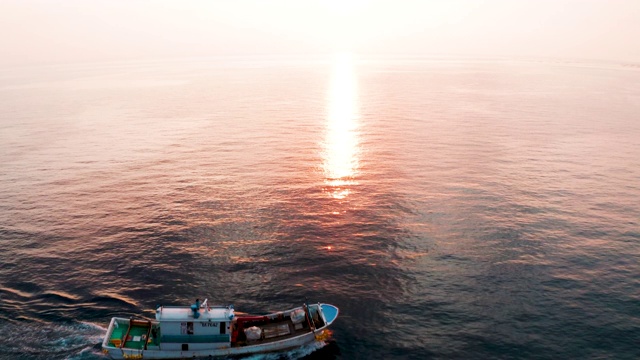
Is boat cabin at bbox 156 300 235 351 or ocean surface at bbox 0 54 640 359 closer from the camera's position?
boat cabin at bbox 156 300 235 351

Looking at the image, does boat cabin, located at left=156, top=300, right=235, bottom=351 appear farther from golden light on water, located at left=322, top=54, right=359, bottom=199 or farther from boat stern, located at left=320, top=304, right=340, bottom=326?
golden light on water, located at left=322, top=54, right=359, bottom=199

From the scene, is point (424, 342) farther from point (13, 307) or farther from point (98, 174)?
point (98, 174)

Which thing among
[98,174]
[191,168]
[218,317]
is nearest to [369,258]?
[218,317]

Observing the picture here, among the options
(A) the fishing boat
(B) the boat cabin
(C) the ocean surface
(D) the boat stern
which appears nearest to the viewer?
(A) the fishing boat

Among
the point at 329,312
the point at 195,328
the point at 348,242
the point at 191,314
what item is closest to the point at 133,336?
the point at 191,314

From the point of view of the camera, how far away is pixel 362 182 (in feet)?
411

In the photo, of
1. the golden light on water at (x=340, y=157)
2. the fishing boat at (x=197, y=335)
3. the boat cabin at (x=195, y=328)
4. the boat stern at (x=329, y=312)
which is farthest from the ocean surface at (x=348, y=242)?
the boat cabin at (x=195, y=328)

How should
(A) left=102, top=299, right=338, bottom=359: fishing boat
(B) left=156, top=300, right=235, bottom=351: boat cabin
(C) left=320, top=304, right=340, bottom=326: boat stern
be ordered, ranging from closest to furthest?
(A) left=102, top=299, right=338, bottom=359: fishing boat
(B) left=156, top=300, right=235, bottom=351: boat cabin
(C) left=320, top=304, right=340, bottom=326: boat stern

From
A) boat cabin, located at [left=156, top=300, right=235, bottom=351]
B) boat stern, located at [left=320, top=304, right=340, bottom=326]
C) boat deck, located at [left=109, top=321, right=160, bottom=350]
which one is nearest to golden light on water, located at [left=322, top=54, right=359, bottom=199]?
boat stern, located at [left=320, top=304, right=340, bottom=326]

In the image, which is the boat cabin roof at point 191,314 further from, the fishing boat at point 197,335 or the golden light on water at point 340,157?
the golden light on water at point 340,157

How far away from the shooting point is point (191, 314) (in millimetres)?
64812

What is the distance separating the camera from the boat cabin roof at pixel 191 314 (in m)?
63.8

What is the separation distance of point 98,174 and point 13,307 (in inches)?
2473

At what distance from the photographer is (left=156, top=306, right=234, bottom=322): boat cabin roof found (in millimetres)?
63812
